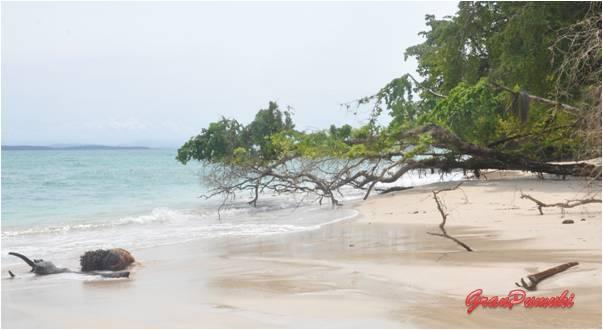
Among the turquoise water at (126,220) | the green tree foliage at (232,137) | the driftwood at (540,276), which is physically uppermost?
the green tree foliage at (232,137)

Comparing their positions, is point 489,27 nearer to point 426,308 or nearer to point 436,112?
point 436,112

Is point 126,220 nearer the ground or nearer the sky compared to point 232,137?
nearer the ground

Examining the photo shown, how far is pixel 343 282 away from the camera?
293 inches

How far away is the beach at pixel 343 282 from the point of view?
584 cm

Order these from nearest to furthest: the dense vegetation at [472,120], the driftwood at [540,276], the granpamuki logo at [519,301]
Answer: the granpamuki logo at [519,301]
the driftwood at [540,276]
the dense vegetation at [472,120]

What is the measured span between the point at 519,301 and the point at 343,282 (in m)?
2.07

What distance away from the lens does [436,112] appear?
1738cm

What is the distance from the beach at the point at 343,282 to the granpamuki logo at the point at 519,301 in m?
0.07

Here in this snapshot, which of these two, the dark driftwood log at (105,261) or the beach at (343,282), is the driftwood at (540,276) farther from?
the dark driftwood log at (105,261)

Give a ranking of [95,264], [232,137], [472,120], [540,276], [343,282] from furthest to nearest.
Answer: [232,137] < [472,120] < [95,264] < [343,282] < [540,276]

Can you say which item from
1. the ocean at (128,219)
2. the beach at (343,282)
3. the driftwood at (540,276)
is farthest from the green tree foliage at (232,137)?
the driftwood at (540,276)

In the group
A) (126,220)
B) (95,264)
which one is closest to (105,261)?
(95,264)

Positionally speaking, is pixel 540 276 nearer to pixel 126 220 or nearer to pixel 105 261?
pixel 105 261

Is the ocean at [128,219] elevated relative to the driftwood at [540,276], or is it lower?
lower
